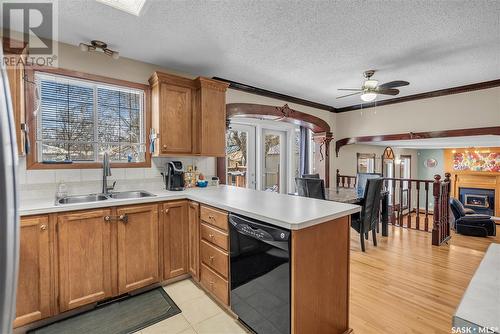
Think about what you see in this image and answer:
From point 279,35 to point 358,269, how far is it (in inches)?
108

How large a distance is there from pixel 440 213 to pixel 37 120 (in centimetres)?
528

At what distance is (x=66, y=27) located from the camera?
7.11 feet

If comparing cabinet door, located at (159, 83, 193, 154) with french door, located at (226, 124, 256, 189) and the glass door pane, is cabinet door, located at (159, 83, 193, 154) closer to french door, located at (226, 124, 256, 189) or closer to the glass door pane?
french door, located at (226, 124, 256, 189)

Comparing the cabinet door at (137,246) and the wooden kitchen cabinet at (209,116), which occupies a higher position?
the wooden kitchen cabinet at (209,116)

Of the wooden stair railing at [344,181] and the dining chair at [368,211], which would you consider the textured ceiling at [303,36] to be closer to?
the dining chair at [368,211]

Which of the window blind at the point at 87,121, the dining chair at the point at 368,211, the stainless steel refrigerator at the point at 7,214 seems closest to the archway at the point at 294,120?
the window blind at the point at 87,121

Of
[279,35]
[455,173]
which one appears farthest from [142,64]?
[455,173]

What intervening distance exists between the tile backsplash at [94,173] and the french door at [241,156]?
109 centimetres

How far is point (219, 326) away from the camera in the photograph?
1.93 m

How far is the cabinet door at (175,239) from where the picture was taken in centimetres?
244

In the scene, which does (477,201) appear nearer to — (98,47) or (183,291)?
(183,291)

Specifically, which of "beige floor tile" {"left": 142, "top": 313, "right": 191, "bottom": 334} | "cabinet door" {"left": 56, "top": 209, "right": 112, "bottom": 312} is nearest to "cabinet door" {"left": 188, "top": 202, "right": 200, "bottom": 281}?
"beige floor tile" {"left": 142, "top": 313, "right": 191, "bottom": 334}

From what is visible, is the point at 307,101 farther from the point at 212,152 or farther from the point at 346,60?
the point at 212,152

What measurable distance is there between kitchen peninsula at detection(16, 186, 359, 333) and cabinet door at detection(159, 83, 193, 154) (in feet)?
2.11
